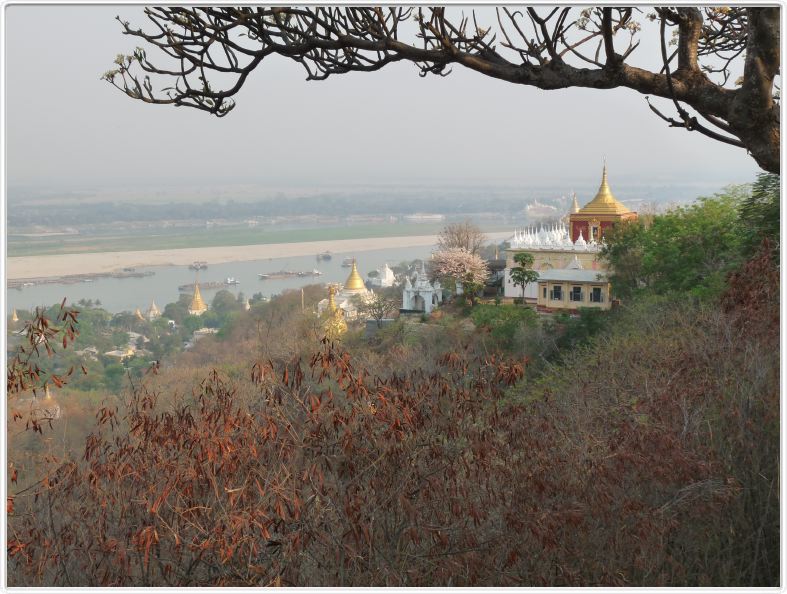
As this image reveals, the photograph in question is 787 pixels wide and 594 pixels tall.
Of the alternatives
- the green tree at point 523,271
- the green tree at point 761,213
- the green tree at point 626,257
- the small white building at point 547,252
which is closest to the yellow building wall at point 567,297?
the green tree at point 626,257

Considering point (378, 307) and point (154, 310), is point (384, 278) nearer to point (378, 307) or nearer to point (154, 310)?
point (378, 307)

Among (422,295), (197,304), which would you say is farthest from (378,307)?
(197,304)

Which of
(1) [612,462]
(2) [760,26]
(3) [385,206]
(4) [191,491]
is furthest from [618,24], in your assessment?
(3) [385,206]

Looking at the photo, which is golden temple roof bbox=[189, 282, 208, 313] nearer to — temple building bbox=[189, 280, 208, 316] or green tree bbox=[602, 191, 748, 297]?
temple building bbox=[189, 280, 208, 316]

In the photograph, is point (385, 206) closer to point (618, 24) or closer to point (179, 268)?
point (179, 268)

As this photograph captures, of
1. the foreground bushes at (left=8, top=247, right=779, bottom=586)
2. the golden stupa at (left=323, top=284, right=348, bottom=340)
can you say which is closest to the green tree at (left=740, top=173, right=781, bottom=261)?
the foreground bushes at (left=8, top=247, right=779, bottom=586)
